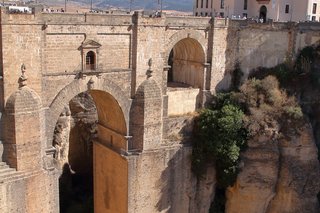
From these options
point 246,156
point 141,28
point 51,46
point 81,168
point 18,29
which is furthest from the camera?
point 81,168

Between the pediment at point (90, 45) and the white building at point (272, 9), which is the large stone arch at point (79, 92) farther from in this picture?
the white building at point (272, 9)

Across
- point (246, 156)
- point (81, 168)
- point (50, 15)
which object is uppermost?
point (50, 15)

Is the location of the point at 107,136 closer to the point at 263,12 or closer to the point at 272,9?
the point at 272,9

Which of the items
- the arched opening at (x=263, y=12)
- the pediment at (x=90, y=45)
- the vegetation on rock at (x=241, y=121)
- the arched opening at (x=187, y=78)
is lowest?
the vegetation on rock at (x=241, y=121)

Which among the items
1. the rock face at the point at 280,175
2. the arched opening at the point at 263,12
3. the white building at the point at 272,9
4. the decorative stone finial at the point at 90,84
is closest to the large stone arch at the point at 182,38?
the decorative stone finial at the point at 90,84

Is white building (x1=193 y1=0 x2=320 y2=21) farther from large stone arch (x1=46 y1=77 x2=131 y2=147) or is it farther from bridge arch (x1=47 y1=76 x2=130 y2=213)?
large stone arch (x1=46 y1=77 x2=131 y2=147)

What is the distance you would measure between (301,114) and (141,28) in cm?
1023

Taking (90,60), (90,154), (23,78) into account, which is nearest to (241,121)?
(90,60)

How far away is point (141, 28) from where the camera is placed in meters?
22.8

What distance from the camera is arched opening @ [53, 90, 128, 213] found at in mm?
24188

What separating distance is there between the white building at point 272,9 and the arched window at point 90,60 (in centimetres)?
2082

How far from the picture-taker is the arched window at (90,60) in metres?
21.4

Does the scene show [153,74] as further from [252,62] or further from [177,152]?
[252,62]

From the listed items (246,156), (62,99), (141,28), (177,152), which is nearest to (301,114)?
(246,156)
